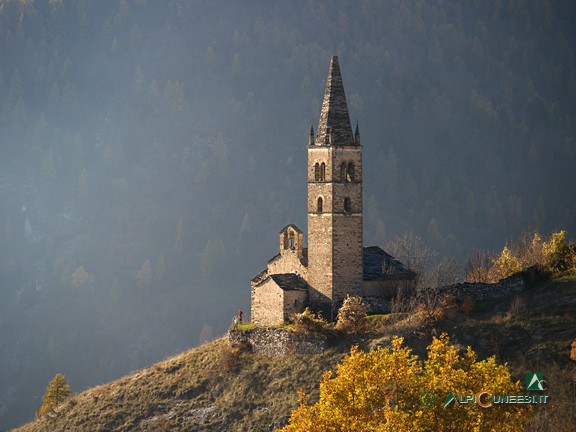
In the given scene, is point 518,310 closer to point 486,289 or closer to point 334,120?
point 486,289

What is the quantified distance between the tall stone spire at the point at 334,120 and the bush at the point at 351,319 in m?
11.9

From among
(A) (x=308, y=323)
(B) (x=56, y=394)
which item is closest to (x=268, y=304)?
→ (A) (x=308, y=323)

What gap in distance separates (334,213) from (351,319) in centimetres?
827

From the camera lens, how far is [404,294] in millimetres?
70875

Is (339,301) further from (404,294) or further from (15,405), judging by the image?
(15,405)

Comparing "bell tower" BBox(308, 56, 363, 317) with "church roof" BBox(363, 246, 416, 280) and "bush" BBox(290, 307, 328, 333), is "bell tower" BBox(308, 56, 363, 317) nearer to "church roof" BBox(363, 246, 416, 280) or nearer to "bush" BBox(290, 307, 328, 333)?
"church roof" BBox(363, 246, 416, 280)

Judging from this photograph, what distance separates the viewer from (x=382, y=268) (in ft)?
239

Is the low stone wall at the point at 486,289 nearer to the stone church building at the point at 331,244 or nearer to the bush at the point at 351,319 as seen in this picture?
the stone church building at the point at 331,244

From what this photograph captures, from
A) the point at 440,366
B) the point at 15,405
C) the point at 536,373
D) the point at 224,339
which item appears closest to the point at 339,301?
the point at 224,339

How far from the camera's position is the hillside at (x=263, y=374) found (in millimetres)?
60500

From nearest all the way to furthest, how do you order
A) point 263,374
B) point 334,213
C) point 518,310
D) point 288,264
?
point 518,310 < point 263,374 < point 334,213 < point 288,264

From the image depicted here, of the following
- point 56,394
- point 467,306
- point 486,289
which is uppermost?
point 486,289

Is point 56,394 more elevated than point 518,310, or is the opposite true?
point 518,310

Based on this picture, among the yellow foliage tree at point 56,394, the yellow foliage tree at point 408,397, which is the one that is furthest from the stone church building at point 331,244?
the yellow foliage tree at point 408,397
